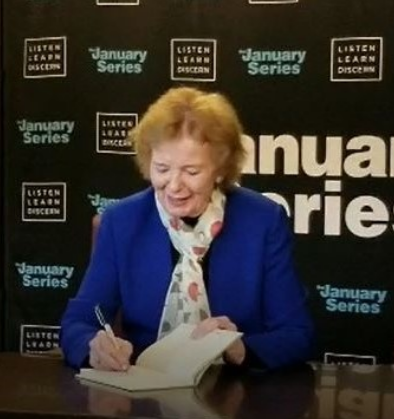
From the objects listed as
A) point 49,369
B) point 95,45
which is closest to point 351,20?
point 95,45

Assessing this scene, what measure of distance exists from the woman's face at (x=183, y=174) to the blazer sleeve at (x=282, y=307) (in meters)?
0.19

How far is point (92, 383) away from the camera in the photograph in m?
2.14

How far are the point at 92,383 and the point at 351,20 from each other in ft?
7.50

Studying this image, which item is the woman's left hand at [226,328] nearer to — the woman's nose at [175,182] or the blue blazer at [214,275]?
the blue blazer at [214,275]

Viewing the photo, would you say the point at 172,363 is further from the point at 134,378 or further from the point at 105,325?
the point at 105,325

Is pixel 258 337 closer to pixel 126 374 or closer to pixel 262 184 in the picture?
pixel 126 374

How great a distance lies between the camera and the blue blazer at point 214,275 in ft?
8.04

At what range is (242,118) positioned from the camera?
4.12m

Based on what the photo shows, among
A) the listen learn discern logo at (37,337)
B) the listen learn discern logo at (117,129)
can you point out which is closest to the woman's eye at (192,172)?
the listen learn discern logo at (117,129)

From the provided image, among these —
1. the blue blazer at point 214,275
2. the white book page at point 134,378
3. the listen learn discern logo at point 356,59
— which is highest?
the listen learn discern logo at point 356,59

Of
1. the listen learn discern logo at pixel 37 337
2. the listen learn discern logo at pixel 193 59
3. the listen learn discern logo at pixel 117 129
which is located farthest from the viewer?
the listen learn discern logo at pixel 37 337

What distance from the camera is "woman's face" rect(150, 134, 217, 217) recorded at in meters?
2.40

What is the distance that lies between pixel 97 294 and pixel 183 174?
352 mm

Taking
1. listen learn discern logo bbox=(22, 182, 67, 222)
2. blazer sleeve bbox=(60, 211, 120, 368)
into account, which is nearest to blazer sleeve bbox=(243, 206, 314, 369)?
blazer sleeve bbox=(60, 211, 120, 368)
